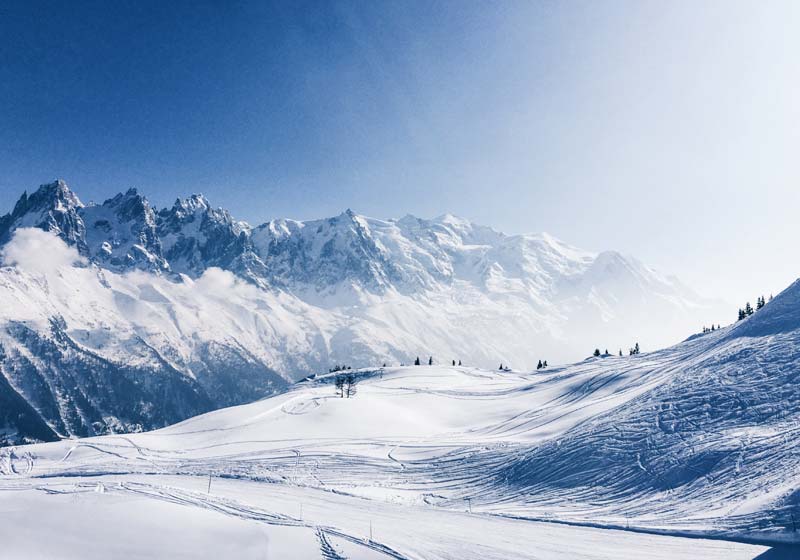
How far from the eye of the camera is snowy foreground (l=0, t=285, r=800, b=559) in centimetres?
2545

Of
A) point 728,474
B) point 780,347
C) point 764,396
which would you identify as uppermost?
point 780,347

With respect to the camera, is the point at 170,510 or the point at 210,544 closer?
the point at 210,544

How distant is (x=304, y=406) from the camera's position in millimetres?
92750

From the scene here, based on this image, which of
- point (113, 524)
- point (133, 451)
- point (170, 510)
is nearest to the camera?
point (113, 524)

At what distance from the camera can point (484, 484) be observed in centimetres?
4434

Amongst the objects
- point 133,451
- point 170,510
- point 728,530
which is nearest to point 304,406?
point 133,451

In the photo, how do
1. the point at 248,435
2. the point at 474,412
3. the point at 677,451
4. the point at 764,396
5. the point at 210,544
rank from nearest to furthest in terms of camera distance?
the point at 210,544, the point at 677,451, the point at 764,396, the point at 248,435, the point at 474,412

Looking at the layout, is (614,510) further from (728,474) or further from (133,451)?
(133,451)

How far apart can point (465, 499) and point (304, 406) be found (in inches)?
2220

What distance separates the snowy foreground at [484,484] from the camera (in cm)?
2545

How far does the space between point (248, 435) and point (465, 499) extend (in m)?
44.9

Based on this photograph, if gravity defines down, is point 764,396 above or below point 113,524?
above

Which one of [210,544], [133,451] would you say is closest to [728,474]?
[210,544]

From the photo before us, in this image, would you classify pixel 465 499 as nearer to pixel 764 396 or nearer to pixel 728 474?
pixel 728 474
